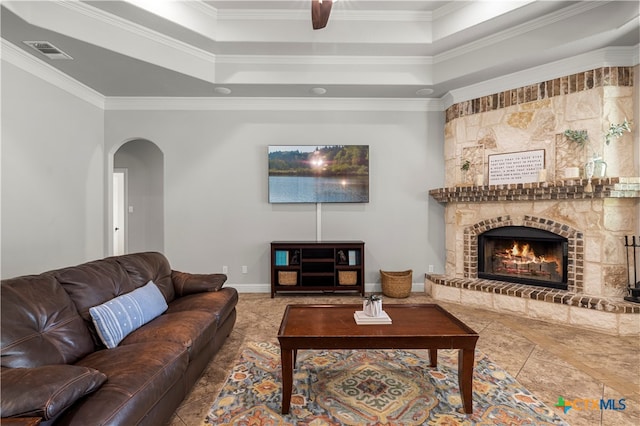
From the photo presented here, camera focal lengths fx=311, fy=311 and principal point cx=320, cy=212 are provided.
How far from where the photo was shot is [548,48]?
332cm

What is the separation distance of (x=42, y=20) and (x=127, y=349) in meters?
3.09

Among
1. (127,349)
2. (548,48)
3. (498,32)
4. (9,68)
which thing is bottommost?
(127,349)

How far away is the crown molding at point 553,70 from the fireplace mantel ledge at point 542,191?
127 cm

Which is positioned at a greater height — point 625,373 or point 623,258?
point 623,258

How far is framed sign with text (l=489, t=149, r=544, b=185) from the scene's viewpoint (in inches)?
149

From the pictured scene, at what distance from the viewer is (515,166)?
3926mm

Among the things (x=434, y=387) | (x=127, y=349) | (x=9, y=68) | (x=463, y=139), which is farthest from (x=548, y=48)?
(x=9, y=68)

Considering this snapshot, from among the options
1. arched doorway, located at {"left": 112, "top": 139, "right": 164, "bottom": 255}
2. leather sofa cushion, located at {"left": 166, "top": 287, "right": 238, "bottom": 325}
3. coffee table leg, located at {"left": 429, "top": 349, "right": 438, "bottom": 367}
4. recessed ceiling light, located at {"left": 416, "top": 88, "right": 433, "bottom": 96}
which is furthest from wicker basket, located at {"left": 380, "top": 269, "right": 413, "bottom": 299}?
arched doorway, located at {"left": 112, "top": 139, "right": 164, "bottom": 255}

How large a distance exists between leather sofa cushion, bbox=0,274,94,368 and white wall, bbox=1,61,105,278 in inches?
80.7

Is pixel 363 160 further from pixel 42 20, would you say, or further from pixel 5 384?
pixel 5 384

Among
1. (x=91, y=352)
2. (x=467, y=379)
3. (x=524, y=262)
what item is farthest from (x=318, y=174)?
(x=91, y=352)

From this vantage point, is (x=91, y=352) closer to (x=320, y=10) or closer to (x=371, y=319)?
(x=371, y=319)

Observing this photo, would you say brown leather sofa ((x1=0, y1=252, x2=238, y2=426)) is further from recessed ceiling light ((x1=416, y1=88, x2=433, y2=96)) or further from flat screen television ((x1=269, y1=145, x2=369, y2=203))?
recessed ceiling light ((x1=416, y1=88, x2=433, y2=96))

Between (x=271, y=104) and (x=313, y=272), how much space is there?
256 cm
